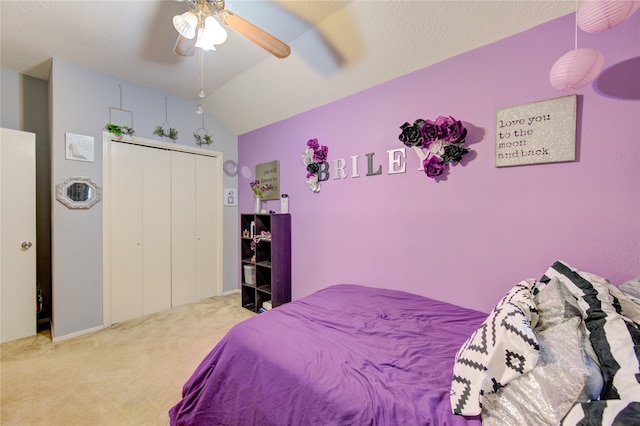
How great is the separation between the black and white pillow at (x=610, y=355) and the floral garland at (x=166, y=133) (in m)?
3.68

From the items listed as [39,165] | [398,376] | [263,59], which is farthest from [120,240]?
[398,376]

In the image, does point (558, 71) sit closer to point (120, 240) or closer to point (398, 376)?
point (398, 376)

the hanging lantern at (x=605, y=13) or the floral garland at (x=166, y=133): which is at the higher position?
the floral garland at (x=166, y=133)

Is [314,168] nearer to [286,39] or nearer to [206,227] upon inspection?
[286,39]

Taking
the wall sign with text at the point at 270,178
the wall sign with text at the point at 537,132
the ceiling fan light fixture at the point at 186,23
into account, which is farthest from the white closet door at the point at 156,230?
the wall sign with text at the point at 537,132

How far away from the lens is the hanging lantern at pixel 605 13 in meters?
0.88

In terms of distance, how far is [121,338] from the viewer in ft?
7.79

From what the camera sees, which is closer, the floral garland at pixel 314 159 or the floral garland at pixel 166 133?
the floral garland at pixel 314 159

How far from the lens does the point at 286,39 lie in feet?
6.74

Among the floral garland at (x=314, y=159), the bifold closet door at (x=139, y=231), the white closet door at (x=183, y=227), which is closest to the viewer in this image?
the floral garland at (x=314, y=159)

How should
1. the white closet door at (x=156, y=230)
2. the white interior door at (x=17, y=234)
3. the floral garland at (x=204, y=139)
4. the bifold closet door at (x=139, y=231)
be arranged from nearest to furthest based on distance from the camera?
the white interior door at (x=17, y=234), the bifold closet door at (x=139, y=231), the white closet door at (x=156, y=230), the floral garland at (x=204, y=139)

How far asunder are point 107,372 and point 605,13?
11.1 ft

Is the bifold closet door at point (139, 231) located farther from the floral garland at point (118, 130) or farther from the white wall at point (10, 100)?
the white wall at point (10, 100)

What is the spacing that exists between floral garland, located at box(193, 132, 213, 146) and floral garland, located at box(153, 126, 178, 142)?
249mm
